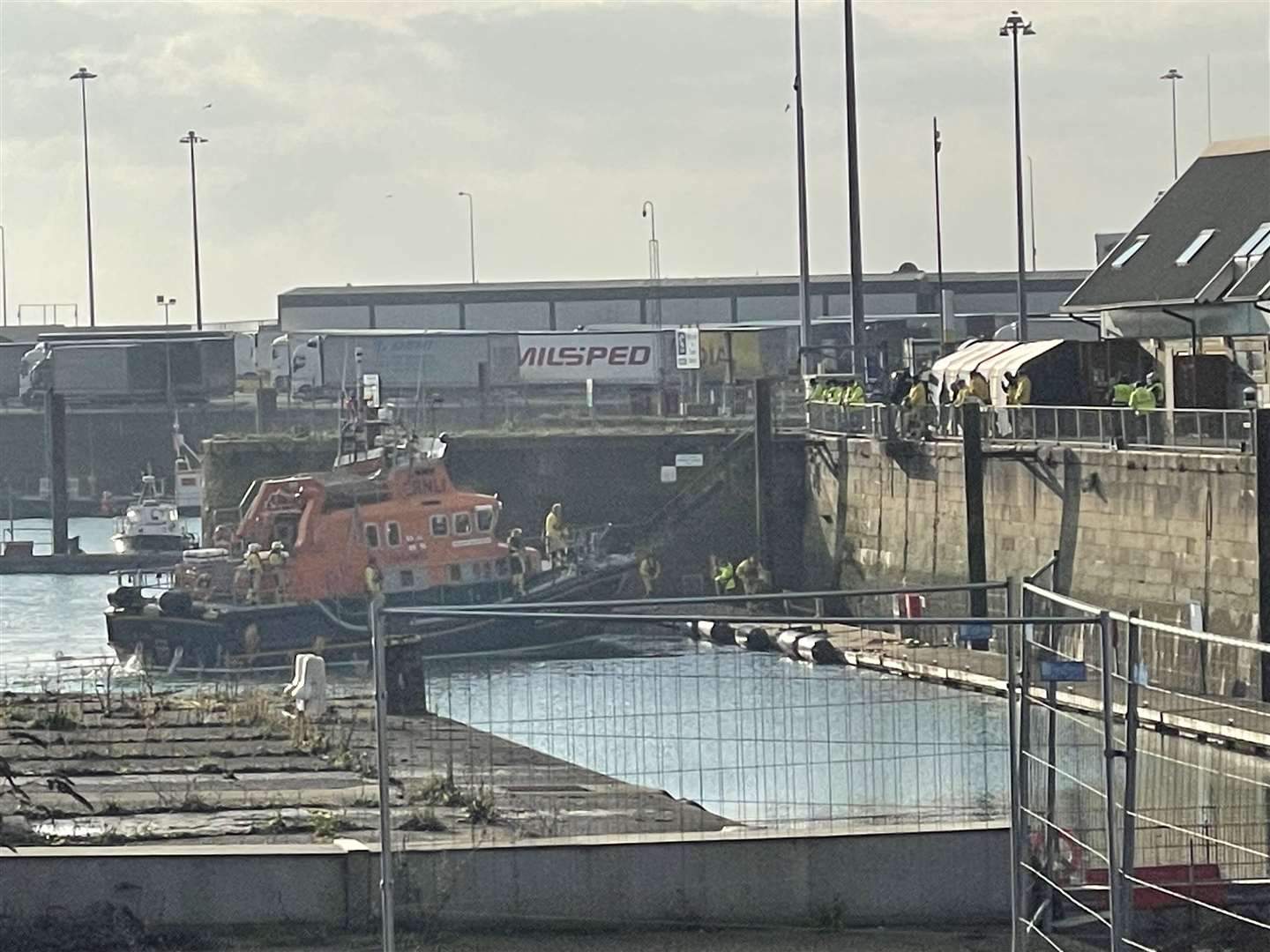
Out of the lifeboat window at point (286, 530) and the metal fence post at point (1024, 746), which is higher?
the metal fence post at point (1024, 746)

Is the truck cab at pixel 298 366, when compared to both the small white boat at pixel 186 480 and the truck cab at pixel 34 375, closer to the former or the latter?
the small white boat at pixel 186 480

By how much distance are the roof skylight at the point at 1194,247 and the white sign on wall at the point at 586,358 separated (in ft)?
101

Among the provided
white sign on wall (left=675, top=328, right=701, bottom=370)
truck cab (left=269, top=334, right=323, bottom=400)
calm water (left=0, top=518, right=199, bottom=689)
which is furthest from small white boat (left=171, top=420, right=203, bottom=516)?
white sign on wall (left=675, top=328, right=701, bottom=370)

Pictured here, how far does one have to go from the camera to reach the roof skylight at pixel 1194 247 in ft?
149

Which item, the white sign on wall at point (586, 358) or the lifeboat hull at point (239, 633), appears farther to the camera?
the white sign on wall at point (586, 358)

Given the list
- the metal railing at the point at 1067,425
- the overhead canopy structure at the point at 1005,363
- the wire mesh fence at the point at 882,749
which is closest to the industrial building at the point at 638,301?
the metal railing at the point at 1067,425

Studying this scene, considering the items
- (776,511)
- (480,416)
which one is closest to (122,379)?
(480,416)

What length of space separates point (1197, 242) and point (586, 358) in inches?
1246

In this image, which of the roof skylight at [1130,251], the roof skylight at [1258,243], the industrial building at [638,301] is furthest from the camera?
the industrial building at [638,301]

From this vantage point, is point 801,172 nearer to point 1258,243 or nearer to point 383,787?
point 1258,243

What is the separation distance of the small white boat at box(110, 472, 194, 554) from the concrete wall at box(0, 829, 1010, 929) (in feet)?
187

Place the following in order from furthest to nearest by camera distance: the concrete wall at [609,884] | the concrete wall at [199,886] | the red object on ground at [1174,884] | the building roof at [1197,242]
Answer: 1. the building roof at [1197,242]
2. the concrete wall at [199,886]
3. the concrete wall at [609,884]
4. the red object on ground at [1174,884]

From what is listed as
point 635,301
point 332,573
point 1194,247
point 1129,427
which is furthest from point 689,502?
point 635,301

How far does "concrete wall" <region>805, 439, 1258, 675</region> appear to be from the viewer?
33.3m
